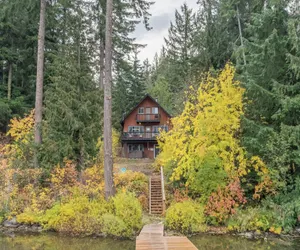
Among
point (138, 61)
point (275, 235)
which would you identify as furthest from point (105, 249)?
point (138, 61)

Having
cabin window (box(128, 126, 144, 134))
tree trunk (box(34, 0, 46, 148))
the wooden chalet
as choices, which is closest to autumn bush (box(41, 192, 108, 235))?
tree trunk (box(34, 0, 46, 148))

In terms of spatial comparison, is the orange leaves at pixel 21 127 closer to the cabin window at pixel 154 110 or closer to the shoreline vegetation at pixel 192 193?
the shoreline vegetation at pixel 192 193

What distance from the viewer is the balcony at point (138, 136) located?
32812 mm

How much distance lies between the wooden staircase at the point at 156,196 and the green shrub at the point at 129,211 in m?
2.53

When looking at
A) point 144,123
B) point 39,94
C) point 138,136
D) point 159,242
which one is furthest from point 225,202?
point 144,123

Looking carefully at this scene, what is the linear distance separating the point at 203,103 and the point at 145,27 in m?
4.55

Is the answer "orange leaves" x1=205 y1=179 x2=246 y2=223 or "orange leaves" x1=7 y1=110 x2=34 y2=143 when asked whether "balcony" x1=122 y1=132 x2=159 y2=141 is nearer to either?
"orange leaves" x1=7 y1=110 x2=34 y2=143

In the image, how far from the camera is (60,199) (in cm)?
1352

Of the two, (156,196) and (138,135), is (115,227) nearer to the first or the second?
(156,196)

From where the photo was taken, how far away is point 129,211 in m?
11.8

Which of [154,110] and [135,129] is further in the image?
[135,129]

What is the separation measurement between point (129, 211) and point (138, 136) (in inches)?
840

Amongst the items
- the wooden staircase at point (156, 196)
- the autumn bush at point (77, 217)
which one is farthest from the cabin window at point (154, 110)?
the autumn bush at point (77, 217)

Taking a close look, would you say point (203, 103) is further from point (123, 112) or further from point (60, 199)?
point (123, 112)
